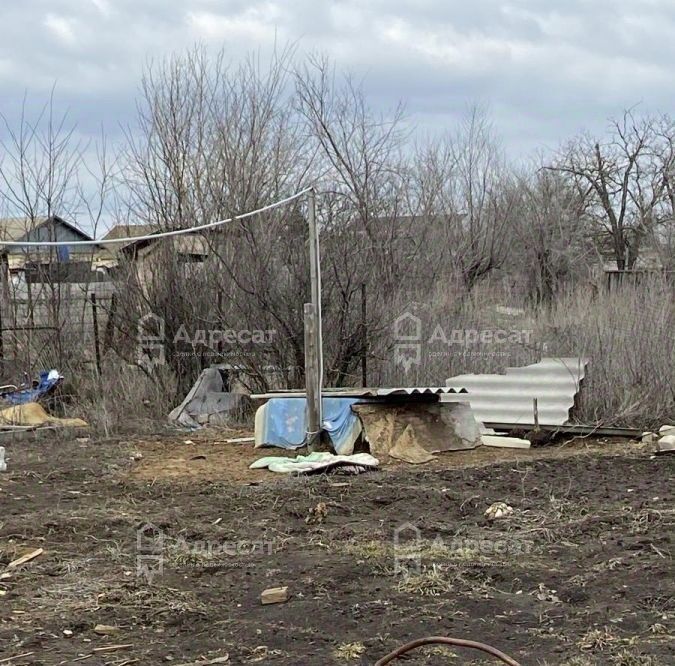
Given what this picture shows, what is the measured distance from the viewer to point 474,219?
1934cm

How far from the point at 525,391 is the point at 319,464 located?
3.05 m

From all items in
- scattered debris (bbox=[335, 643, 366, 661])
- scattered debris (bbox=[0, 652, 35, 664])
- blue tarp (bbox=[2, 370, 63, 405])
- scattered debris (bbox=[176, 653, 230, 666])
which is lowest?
scattered debris (bbox=[176, 653, 230, 666])

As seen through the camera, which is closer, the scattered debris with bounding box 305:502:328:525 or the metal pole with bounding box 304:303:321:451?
the scattered debris with bounding box 305:502:328:525

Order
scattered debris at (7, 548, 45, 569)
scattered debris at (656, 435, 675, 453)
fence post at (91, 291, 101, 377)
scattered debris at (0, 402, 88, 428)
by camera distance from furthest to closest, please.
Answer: fence post at (91, 291, 101, 377) < scattered debris at (0, 402, 88, 428) < scattered debris at (656, 435, 675, 453) < scattered debris at (7, 548, 45, 569)

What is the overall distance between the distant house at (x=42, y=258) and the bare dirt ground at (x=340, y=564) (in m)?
4.88

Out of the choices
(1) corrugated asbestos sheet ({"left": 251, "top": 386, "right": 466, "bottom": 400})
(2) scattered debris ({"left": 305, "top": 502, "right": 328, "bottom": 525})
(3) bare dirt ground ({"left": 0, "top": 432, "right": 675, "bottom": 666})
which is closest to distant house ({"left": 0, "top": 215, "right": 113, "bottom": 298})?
(1) corrugated asbestos sheet ({"left": 251, "top": 386, "right": 466, "bottom": 400})

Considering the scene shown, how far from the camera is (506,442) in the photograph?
8.79 m

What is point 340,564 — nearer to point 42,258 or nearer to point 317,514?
point 317,514

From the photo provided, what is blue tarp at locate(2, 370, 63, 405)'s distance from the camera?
10891mm

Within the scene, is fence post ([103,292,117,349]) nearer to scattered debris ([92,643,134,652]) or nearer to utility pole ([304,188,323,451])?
utility pole ([304,188,323,451])

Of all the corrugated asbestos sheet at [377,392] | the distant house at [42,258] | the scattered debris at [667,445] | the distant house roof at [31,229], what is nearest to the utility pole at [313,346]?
the corrugated asbestos sheet at [377,392]

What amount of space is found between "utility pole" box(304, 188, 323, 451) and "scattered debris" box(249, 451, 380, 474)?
0.32 metres

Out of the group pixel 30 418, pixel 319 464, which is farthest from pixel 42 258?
pixel 319 464

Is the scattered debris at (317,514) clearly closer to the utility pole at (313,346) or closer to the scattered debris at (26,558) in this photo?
the scattered debris at (26,558)
